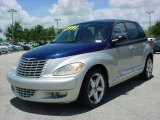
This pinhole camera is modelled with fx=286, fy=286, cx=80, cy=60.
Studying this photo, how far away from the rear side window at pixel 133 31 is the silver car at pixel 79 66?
24cm

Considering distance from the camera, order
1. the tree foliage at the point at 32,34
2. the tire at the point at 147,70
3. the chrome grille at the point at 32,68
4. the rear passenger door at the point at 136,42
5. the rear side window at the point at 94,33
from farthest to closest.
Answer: the tree foliage at the point at 32,34 → the tire at the point at 147,70 → the rear passenger door at the point at 136,42 → the rear side window at the point at 94,33 → the chrome grille at the point at 32,68

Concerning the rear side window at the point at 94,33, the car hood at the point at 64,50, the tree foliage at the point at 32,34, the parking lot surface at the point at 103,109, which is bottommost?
the parking lot surface at the point at 103,109

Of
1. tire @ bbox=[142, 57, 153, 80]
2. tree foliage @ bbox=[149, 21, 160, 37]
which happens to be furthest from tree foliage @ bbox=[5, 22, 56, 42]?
tire @ bbox=[142, 57, 153, 80]

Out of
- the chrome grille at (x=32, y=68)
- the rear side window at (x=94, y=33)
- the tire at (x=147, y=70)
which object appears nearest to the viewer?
the chrome grille at (x=32, y=68)

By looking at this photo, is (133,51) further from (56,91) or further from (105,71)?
(56,91)

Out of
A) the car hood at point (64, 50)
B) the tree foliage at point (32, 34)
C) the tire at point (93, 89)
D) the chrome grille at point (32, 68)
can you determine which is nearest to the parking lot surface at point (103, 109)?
the tire at point (93, 89)

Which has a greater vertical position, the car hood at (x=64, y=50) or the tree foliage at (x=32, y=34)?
the tree foliage at (x=32, y=34)

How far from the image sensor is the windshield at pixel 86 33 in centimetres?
617

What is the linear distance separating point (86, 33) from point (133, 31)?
1607 mm

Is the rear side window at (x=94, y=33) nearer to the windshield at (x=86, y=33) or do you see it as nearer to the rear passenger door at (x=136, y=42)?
the windshield at (x=86, y=33)

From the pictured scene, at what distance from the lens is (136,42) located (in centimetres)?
730

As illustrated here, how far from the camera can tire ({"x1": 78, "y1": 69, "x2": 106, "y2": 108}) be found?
5184 millimetres

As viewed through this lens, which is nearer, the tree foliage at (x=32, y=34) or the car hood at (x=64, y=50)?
the car hood at (x=64, y=50)

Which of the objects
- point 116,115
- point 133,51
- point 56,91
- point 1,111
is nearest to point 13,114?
point 1,111
